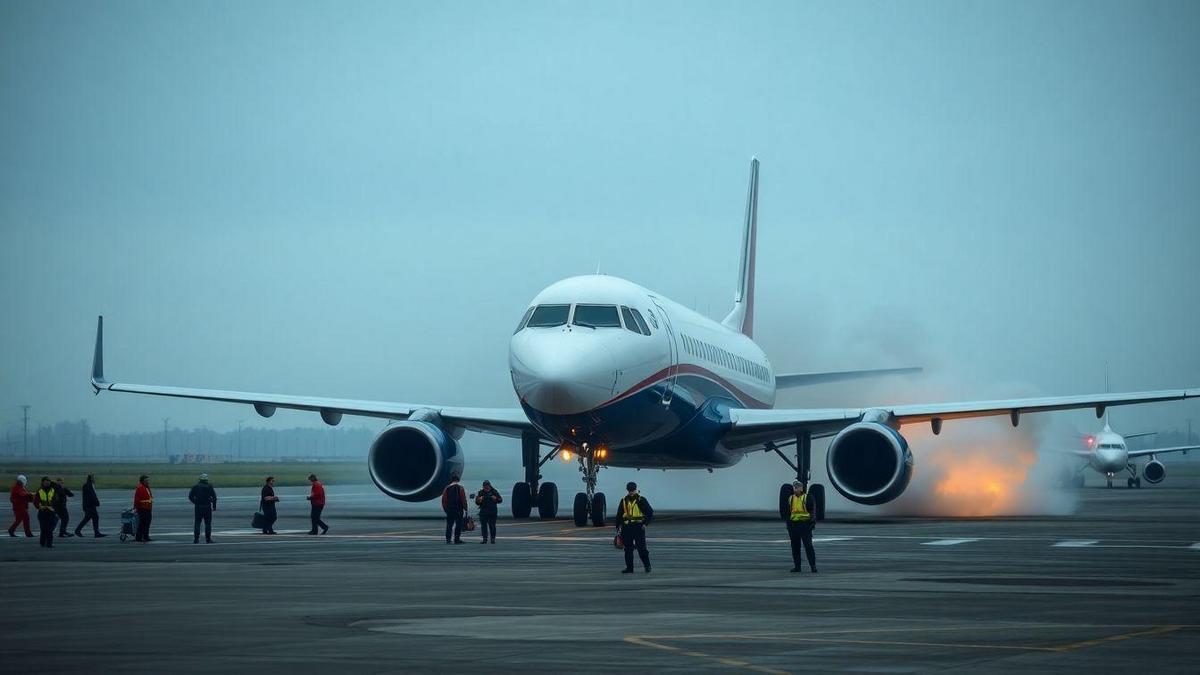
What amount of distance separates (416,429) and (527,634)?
2479 cm

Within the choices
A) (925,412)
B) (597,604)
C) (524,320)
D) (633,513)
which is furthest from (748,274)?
(597,604)

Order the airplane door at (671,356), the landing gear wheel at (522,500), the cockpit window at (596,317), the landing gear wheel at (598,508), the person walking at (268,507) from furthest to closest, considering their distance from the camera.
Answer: the landing gear wheel at (522,500) → the airplane door at (671,356) → the landing gear wheel at (598,508) → the cockpit window at (596,317) → the person walking at (268,507)

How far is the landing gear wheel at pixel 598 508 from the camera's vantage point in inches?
1458

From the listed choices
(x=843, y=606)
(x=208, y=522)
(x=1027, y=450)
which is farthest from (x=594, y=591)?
(x=1027, y=450)

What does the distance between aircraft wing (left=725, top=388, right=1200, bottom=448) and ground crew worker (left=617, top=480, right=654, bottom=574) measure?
16.7 m

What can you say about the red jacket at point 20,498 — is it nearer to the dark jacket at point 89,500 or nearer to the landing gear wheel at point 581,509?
the dark jacket at point 89,500

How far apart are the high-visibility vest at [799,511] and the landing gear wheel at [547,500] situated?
1682cm

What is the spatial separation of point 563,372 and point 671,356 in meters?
4.89

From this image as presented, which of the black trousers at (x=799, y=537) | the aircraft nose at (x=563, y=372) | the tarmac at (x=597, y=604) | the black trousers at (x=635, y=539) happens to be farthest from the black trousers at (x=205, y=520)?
the black trousers at (x=799, y=537)

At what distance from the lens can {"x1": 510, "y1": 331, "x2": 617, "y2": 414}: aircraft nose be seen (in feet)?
114

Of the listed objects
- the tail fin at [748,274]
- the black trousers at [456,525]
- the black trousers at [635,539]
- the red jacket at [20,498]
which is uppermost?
the tail fin at [748,274]

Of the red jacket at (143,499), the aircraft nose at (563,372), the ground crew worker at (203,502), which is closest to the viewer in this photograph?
the red jacket at (143,499)

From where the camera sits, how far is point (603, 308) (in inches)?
1455

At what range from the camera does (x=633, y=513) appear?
Result: 79.4 feet
